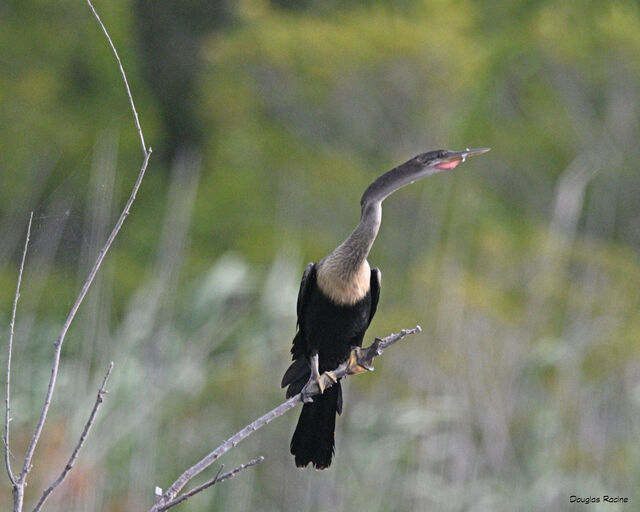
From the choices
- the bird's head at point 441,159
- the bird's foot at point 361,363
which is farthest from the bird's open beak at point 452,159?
the bird's foot at point 361,363

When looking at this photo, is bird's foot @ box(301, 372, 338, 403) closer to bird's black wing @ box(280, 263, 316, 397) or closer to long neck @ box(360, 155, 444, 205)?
bird's black wing @ box(280, 263, 316, 397)

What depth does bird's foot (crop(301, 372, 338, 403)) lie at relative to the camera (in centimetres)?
286

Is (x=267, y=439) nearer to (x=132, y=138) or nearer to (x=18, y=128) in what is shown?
(x=18, y=128)

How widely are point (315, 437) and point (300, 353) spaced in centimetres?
29

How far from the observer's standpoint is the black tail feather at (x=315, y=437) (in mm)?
2945

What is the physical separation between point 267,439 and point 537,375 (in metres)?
2.13

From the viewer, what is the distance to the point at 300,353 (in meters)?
3.18

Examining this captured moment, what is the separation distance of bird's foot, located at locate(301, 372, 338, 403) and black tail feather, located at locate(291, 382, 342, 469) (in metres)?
0.11

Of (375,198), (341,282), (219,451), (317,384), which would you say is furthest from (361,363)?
(219,451)

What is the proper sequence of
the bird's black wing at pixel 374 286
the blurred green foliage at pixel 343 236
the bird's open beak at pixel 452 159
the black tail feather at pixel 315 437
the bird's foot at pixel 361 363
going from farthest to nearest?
the blurred green foliage at pixel 343 236
the bird's black wing at pixel 374 286
the black tail feather at pixel 315 437
the bird's foot at pixel 361 363
the bird's open beak at pixel 452 159

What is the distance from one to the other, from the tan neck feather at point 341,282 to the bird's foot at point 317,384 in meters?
0.23

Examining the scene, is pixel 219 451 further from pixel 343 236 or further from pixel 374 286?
pixel 343 236

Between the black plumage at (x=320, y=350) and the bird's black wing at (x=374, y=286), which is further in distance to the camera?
the bird's black wing at (x=374, y=286)

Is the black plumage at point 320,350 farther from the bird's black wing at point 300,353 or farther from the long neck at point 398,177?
the long neck at point 398,177
